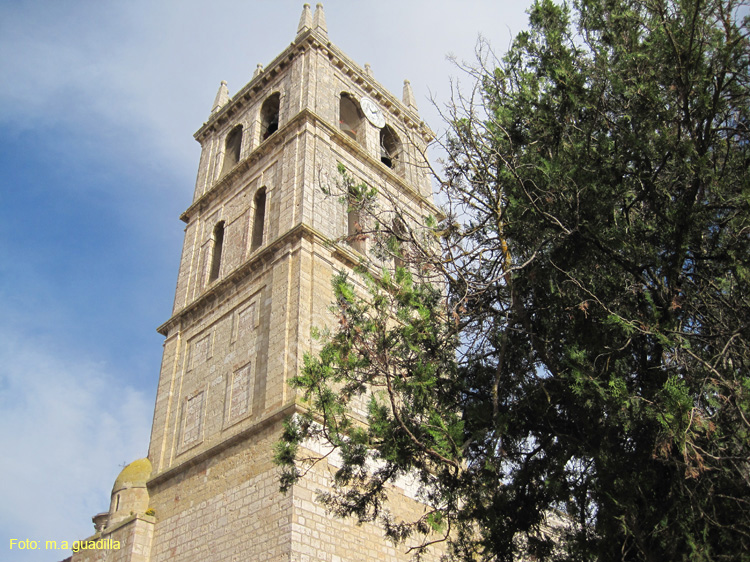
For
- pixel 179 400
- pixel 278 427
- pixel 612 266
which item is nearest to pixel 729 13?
pixel 612 266

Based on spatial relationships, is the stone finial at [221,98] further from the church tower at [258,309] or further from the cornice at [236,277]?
the cornice at [236,277]

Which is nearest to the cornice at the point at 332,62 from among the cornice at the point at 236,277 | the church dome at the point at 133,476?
the cornice at the point at 236,277

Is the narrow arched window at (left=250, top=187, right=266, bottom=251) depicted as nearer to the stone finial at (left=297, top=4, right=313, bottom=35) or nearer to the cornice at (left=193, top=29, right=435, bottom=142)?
the cornice at (left=193, top=29, right=435, bottom=142)

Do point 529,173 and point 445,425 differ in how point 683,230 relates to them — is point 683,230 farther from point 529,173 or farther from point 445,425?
point 445,425

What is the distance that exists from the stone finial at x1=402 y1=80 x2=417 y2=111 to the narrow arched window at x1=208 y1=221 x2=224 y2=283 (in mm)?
9081

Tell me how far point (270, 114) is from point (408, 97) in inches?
228

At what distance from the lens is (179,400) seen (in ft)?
50.8

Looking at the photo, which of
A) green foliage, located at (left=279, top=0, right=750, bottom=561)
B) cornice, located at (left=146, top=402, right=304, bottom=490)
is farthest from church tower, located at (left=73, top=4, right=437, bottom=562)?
green foliage, located at (left=279, top=0, right=750, bottom=561)

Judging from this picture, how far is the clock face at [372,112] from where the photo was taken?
69.6ft

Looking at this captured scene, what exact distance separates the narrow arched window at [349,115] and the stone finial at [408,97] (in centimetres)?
344

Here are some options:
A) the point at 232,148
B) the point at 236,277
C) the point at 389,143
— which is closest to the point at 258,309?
the point at 236,277

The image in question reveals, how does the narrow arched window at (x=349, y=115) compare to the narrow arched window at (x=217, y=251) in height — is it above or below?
above

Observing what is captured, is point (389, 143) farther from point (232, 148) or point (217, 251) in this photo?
point (217, 251)

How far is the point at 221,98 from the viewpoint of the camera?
79.3 feet
